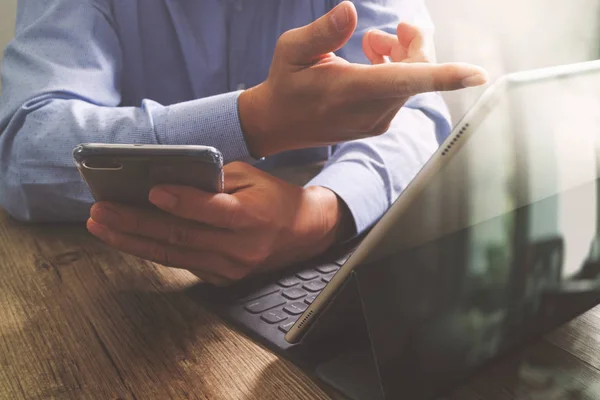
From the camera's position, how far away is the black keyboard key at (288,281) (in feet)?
1.83

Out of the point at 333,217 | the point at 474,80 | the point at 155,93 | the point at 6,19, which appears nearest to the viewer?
the point at 474,80

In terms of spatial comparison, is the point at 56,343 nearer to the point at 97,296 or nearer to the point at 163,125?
the point at 97,296

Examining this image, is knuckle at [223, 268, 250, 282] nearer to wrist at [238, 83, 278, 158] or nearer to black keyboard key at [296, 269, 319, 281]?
black keyboard key at [296, 269, 319, 281]

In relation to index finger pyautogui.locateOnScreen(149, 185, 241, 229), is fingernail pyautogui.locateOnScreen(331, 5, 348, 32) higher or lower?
higher

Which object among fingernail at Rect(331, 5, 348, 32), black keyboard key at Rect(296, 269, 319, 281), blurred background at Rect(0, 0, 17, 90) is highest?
blurred background at Rect(0, 0, 17, 90)

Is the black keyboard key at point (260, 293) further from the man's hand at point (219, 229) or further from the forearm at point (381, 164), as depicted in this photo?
the forearm at point (381, 164)

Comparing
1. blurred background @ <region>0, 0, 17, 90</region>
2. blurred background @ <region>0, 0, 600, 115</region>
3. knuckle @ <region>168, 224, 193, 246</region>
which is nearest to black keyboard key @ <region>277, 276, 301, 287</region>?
knuckle @ <region>168, 224, 193, 246</region>

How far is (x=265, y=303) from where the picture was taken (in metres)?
0.52

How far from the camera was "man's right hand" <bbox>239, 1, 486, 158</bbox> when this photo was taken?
46 cm

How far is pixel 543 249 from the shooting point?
42cm

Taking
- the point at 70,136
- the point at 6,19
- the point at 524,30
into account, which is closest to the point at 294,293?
the point at 70,136

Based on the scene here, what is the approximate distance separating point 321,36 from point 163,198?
0.22 m

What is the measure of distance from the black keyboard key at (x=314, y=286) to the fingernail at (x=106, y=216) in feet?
0.66

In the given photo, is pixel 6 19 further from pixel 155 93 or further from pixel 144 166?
pixel 144 166
